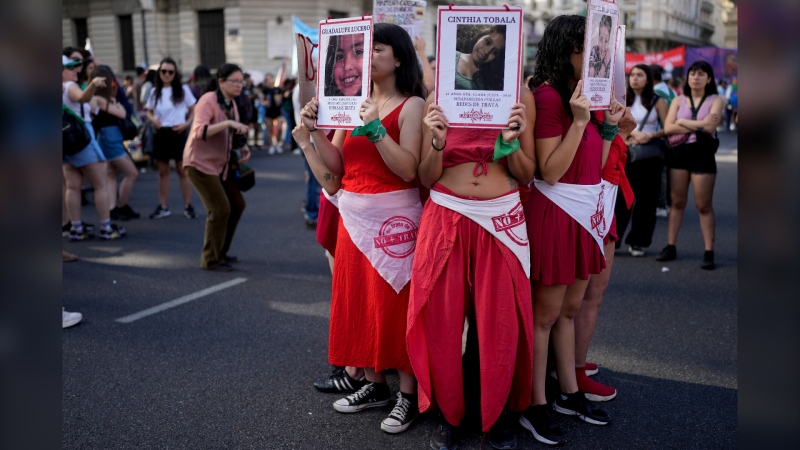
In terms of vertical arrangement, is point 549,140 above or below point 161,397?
above

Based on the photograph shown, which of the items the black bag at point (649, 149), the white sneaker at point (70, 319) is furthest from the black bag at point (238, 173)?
the black bag at point (649, 149)

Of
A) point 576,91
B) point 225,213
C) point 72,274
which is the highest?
point 576,91

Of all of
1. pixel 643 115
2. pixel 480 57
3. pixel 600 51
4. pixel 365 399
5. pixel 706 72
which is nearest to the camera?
pixel 480 57

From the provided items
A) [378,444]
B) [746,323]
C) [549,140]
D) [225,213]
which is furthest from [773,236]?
[225,213]

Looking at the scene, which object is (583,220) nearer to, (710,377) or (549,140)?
(549,140)

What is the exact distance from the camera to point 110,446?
3227mm

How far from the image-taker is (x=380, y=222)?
11.0 feet

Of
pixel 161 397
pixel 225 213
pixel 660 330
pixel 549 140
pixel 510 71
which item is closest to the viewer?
pixel 510 71

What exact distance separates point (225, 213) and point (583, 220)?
12.6 ft

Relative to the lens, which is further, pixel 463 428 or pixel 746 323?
pixel 463 428

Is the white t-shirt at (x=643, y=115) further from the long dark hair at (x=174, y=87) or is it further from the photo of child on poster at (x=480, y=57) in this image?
the long dark hair at (x=174, y=87)

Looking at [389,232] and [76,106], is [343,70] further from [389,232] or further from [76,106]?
[76,106]

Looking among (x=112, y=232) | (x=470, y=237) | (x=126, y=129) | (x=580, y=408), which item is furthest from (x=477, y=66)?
(x=126, y=129)

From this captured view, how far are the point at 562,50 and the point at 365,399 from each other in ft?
6.34
